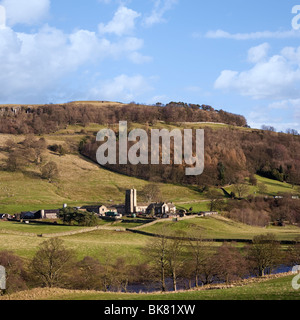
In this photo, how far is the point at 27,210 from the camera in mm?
107375

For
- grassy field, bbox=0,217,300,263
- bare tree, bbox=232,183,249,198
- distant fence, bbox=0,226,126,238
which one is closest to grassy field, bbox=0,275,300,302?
grassy field, bbox=0,217,300,263

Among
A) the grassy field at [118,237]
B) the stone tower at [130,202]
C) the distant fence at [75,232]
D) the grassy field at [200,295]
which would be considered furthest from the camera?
the stone tower at [130,202]

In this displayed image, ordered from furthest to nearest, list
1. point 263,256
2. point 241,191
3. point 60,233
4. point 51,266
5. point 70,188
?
point 241,191 < point 70,188 < point 60,233 < point 263,256 < point 51,266

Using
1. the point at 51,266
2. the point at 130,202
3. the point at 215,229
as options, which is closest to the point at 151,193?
the point at 130,202

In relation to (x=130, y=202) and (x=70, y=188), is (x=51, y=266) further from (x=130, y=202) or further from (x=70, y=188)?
(x=70, y=188)

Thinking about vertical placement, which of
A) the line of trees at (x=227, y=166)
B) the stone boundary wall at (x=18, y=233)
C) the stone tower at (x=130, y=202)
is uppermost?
the line of trees at (x=227, y=166)

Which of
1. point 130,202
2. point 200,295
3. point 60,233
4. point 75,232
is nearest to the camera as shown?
point 200,295

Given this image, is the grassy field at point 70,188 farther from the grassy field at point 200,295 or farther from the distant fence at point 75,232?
the grassy field at point 200,295

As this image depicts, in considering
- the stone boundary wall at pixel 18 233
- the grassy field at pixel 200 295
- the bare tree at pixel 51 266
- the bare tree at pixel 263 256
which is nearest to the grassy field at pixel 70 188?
the stone boundary wall at pixel 18 233

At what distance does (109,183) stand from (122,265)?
284 ft

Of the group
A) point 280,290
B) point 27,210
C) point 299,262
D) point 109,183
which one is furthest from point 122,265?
point 109,183

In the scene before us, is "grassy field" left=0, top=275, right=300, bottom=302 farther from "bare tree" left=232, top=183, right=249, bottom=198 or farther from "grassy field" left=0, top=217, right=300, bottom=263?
"bare tree" left=232, top=183, right=249, bottom=198

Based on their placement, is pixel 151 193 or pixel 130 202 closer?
pixel 130 202

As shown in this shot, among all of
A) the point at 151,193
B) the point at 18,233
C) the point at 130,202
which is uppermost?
the point at 151,193
